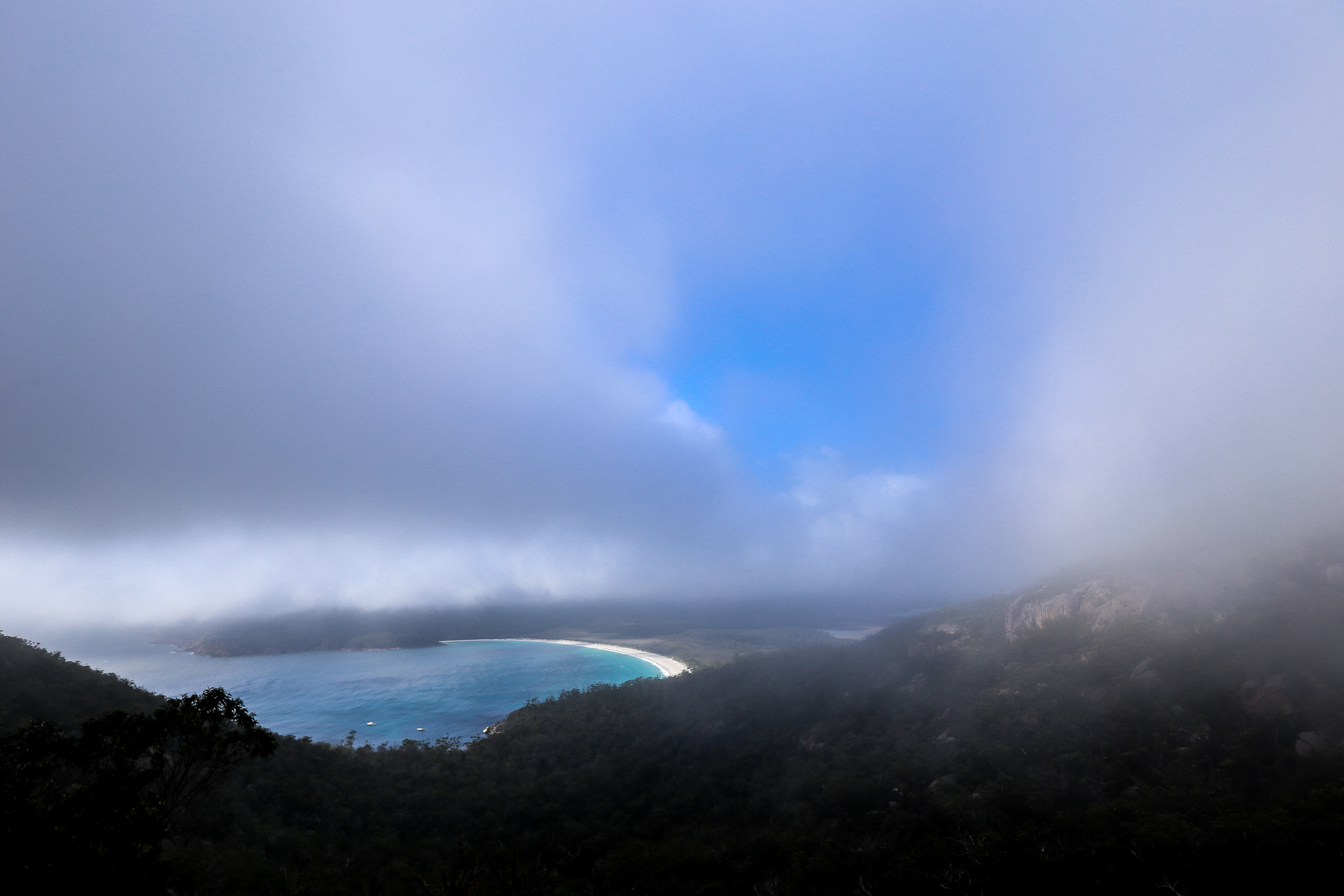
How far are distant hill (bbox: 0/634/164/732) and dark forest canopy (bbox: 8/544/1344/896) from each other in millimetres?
10933

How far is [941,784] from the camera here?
28250 mm

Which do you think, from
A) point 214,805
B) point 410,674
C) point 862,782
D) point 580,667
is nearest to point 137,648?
point 410,674

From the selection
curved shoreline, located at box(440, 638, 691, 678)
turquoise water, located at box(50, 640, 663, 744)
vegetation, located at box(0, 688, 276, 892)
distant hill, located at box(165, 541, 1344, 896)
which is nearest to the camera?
vegetation, located at box(0, 688, 276, 892)

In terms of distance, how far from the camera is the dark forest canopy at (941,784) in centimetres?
2006

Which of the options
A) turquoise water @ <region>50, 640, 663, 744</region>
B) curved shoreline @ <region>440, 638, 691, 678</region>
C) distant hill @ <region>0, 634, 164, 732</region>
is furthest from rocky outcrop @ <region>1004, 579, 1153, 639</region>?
curved shoreline @ <region>440, 638, 691, 678</region>

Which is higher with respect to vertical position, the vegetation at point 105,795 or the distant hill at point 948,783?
the vegetation at point 105,795

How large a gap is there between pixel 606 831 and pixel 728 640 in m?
149

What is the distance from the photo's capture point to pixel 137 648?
192 metres

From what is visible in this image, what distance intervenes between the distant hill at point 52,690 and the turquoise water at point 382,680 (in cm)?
5440

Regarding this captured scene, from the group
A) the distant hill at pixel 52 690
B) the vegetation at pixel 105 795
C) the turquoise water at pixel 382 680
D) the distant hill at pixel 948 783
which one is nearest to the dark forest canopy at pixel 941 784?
the distant hill at pixel 948 783

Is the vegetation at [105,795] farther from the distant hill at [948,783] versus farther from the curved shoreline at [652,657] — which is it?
the curved shoreline at [652,657]

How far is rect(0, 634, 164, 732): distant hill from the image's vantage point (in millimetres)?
29859

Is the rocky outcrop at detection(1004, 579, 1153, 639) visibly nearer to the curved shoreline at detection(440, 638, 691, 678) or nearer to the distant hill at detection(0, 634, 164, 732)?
the distant hill at detection(0, 634, 164, 732)

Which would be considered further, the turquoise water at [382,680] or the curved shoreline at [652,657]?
the curved shoreline at [652,657]
